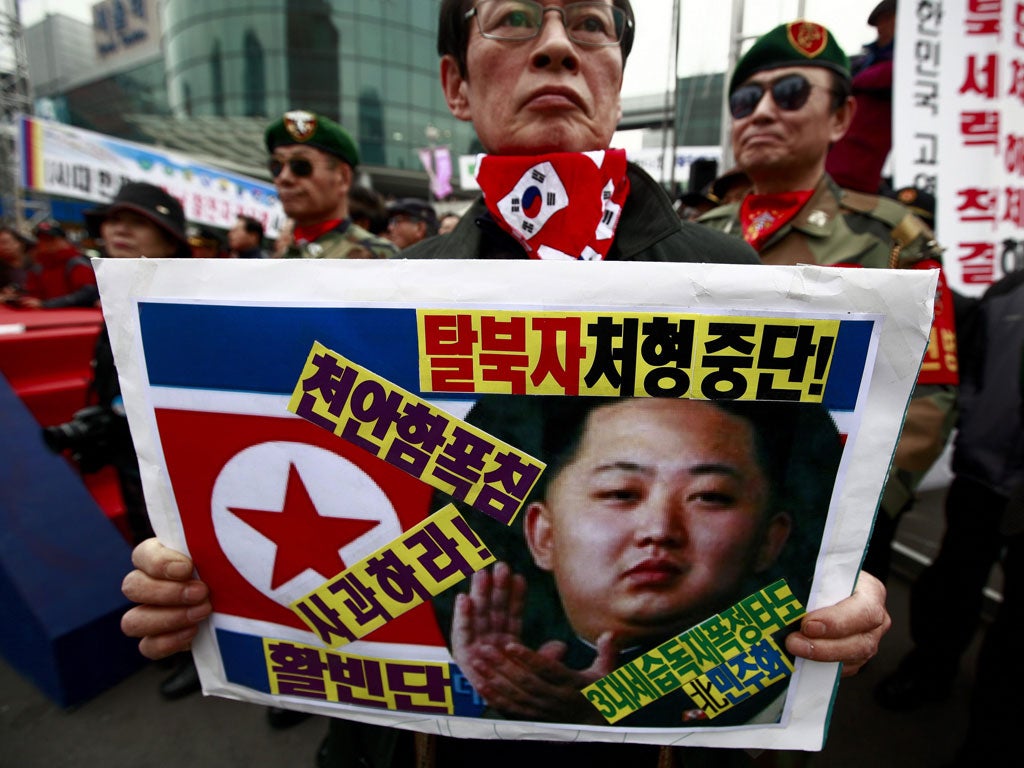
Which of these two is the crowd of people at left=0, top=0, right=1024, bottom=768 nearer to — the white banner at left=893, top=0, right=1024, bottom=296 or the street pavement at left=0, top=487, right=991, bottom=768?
the street pavement at left=0, top=487, right=991, bottom=768

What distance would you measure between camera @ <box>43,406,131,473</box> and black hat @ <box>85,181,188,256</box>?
74cm

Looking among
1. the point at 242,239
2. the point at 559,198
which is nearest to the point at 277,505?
the point at 559,198

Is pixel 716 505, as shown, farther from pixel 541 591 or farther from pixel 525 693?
pixel 525 693

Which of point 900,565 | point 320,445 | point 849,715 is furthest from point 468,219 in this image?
point 900,565

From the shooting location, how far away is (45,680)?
6.72ft

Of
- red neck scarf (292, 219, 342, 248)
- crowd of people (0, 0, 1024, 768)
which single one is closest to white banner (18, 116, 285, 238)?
red neck scarf (292, 219, 342, 248)

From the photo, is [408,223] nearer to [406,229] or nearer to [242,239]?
[406,229]

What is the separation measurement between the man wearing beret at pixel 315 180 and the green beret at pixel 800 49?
62.9 inches

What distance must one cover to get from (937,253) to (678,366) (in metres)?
1.47

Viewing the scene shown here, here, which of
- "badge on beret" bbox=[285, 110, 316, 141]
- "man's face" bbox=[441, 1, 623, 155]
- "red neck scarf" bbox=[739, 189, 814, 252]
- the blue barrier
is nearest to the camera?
"man's face" bbox=[441, 1, 623, 155]

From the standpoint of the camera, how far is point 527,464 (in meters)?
0.61

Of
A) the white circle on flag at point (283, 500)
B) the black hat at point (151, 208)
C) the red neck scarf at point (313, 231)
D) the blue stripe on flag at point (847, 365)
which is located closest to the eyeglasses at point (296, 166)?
the red neck scarf at point (313, 231)

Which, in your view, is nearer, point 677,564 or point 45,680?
point 677,564

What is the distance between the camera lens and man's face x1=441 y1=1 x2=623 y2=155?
0.83m
